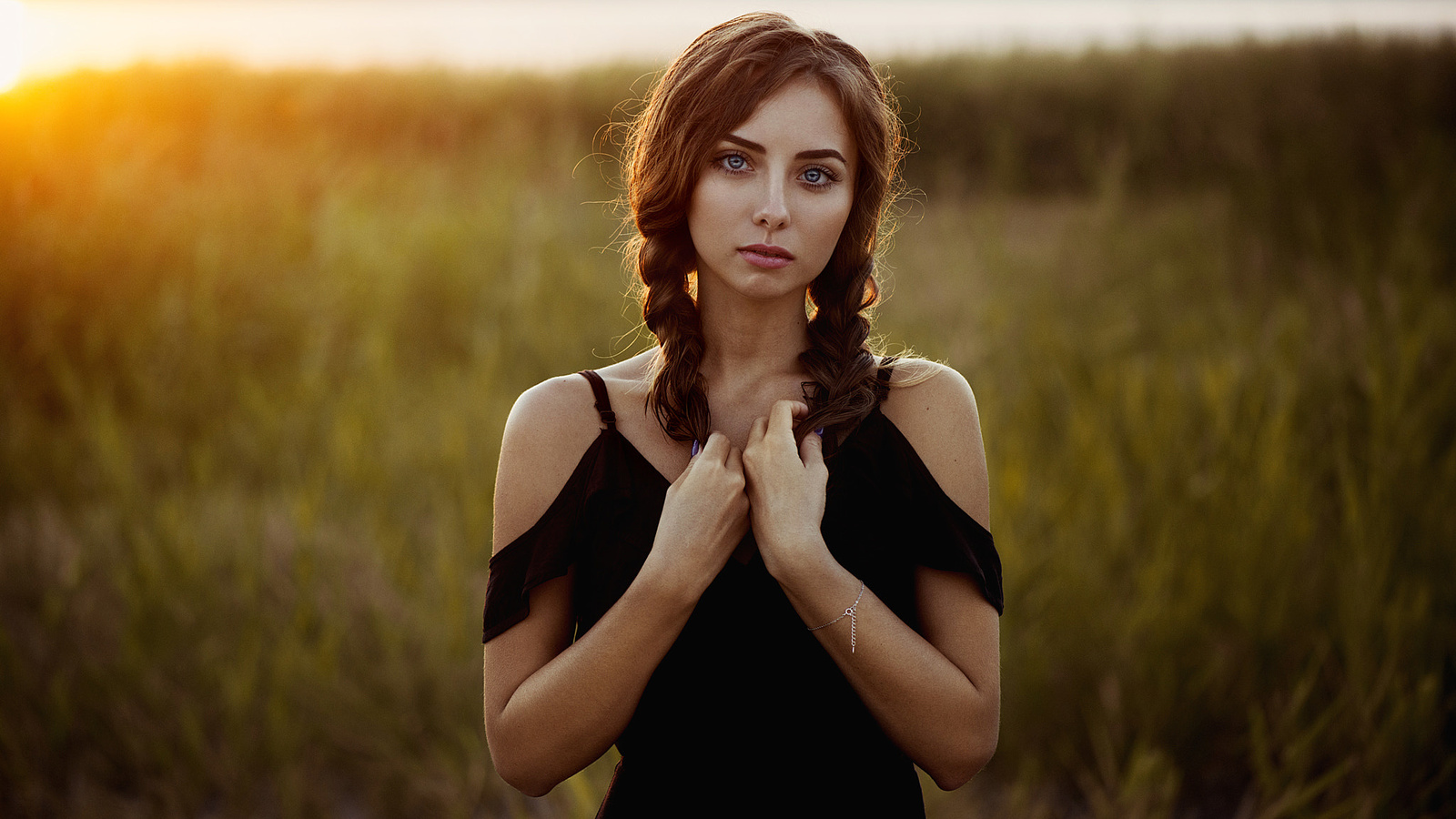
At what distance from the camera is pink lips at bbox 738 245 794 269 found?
1.26 m

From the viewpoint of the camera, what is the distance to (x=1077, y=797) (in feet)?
10.3

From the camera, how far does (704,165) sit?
1.27 meters

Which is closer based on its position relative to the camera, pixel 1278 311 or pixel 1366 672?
pixel 1366 672

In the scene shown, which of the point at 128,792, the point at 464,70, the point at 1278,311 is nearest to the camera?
the point at 128,792

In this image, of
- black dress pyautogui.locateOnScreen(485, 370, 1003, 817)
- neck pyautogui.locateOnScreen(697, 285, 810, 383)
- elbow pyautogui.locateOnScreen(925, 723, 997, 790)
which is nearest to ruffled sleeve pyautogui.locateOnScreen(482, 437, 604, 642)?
black dress pyautogui.locateOnScreen(485, 370, 1003, 817)

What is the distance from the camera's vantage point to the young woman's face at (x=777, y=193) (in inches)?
49.0

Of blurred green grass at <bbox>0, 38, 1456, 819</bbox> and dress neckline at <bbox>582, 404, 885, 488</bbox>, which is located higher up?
dress neckline at <bbox>582, 404, 885, 488</bbox>

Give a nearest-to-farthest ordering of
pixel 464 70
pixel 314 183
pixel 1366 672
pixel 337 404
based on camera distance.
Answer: pixel 1366 672 < pixel 337 404 < pixel 314 183 < pixel 464 70

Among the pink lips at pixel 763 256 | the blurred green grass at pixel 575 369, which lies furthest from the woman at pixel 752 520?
the blurred green grass at pixel 575 369

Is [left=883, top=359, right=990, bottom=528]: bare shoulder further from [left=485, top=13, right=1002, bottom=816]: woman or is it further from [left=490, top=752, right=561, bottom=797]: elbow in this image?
[left=490, top=752, right=561, bottom=797]: elbow

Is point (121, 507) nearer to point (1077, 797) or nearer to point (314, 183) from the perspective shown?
point (314, 183)

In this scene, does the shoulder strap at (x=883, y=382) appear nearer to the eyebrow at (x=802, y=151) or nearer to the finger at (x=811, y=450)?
the finger at (x=811, y=450)

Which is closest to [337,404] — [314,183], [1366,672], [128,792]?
[128,792]

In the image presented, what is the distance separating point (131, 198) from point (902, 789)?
237 inches
